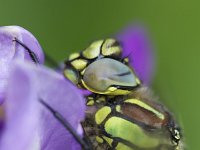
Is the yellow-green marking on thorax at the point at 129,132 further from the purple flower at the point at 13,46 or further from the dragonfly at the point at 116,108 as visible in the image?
the purple flower at the point at 13,46

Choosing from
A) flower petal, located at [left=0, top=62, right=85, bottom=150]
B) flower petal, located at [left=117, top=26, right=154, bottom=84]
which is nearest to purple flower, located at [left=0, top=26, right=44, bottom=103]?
flower petal, located at [left=0, top=62, right=85, bottom=150]

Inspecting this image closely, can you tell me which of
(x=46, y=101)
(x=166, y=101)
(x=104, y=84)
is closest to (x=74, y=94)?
(x=46, y=101)

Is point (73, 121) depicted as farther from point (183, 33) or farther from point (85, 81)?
point (183, 33)

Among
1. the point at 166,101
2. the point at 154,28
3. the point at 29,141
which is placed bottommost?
the point at 154,28

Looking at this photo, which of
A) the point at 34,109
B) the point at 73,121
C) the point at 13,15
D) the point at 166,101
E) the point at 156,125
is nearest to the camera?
the point at 34,109

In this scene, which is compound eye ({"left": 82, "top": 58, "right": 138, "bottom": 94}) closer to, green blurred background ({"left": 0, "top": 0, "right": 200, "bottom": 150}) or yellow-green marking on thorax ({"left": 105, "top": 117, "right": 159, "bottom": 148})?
yellow-green marking on thorax ({"left": 105, "top": 117, "right": 159, "bottom": 148})

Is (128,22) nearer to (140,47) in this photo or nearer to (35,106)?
(140,47)
